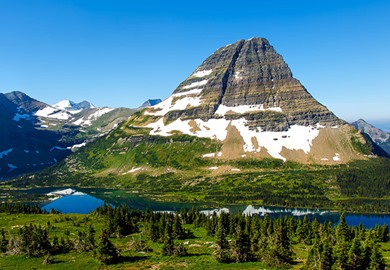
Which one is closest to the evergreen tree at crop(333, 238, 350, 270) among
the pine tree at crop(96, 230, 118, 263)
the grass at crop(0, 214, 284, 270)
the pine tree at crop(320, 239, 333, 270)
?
the pine tree at crop(320, 239, 333, 270)

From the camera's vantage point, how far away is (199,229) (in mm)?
127562

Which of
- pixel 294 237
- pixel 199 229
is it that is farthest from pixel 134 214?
pixel 294 237

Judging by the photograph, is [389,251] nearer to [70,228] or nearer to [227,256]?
[227,256]

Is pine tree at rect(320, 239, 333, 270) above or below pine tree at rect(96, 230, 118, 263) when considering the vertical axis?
above

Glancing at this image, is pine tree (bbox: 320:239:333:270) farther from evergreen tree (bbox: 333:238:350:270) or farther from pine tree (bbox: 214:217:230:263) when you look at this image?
pine tree (bbox: 214:217:230:263)

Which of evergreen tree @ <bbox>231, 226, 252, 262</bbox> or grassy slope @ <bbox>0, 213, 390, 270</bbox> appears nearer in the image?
grassy slope @ <bbox>0, 213, 390, 270</bbox>

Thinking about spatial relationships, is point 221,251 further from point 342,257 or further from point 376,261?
point 376,261

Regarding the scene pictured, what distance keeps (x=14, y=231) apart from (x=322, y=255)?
91249 mm

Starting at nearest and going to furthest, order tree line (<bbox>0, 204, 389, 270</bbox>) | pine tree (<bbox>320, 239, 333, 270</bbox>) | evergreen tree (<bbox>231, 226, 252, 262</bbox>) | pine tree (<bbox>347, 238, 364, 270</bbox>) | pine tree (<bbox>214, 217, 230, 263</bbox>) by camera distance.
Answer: pine tree (<bbox>320, 239, 333, 270</bbox>)
pine tree (<bbox>347, 238, 364, 270</bbox>)
tree line (<bbox>0, 204, 389, 270</bbox>)
pine tree (<bbox>214, 217, 230, 263</bbox>)
evergreen tree (<bbox>231, 226, 252, 262</bbox>)

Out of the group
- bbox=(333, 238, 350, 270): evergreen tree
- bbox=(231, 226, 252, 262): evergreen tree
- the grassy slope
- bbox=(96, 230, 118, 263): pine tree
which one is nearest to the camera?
bbox=(333, 238, 350, 270): evergreen tree

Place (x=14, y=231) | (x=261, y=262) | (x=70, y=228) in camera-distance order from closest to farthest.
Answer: (x=261, y=262), (x=14, y=231), (x=70, y=228)

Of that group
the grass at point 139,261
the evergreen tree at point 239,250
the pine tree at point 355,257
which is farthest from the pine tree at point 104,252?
the pine tree at point 355,257

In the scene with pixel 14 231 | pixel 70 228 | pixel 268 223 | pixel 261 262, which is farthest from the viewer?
pixel 268 223

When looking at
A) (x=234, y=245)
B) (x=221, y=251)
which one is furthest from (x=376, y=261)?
(x=221, y=251)
